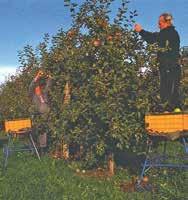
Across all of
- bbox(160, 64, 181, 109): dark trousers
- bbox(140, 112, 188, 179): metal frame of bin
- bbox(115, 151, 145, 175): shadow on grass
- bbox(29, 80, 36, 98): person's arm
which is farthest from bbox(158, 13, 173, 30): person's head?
bbox(29, 80, 36, 98): person's arm

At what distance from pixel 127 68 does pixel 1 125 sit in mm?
16493

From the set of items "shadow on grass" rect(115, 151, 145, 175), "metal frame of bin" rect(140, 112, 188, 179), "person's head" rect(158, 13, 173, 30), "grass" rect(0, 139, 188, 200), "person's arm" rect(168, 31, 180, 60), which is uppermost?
"person's head" rect(158, 13, 173, 30)

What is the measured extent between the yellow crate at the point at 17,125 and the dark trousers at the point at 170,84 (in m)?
3.38

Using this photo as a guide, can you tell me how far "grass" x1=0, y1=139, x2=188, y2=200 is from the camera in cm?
755

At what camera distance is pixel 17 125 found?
450 inches

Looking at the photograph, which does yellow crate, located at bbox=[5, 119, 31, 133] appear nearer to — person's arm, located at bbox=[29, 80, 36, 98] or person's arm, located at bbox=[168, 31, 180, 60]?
person's arm, located at bbox=[29, 80, 36, 98]

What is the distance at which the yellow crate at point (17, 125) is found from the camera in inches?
448

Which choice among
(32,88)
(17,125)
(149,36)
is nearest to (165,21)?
(149,36)

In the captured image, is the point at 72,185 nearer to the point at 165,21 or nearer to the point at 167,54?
the point at 167,54

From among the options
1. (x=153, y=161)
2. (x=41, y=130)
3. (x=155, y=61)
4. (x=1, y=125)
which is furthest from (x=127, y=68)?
(x=1, y=125)

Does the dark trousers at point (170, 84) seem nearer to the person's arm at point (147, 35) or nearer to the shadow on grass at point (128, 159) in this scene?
the person's arm at point (147, 35)

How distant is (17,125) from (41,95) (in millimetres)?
793

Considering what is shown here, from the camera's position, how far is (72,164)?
10305 millimetres

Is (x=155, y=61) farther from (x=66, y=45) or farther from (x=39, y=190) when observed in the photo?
(x=39, y=190)
